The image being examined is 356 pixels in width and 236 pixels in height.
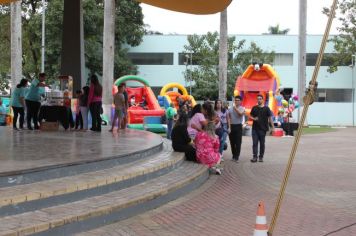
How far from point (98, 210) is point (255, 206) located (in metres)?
2.96

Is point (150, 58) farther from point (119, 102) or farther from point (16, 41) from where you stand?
point (119, 102)

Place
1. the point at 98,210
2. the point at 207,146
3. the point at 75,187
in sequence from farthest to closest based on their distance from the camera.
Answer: the point at 207,146, the point at 75,187, the point at 98,210

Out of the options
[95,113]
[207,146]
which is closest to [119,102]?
[95,113]

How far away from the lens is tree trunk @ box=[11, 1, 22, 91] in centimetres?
2567

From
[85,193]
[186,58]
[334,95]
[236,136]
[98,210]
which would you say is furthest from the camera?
[334,95]

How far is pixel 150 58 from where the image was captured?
51062mm

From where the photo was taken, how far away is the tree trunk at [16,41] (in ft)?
84.2

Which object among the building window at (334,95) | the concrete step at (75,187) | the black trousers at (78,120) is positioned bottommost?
the concrete step at (75,187)

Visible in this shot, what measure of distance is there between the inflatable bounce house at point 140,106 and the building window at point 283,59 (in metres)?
23.4

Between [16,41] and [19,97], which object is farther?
[16,41]

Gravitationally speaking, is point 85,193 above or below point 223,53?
below

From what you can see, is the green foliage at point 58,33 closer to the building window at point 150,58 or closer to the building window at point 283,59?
the building window at point 150,58

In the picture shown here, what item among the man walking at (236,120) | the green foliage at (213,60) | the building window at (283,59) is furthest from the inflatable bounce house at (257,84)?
the building window at (283,59)

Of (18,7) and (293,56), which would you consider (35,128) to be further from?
(293,56)
